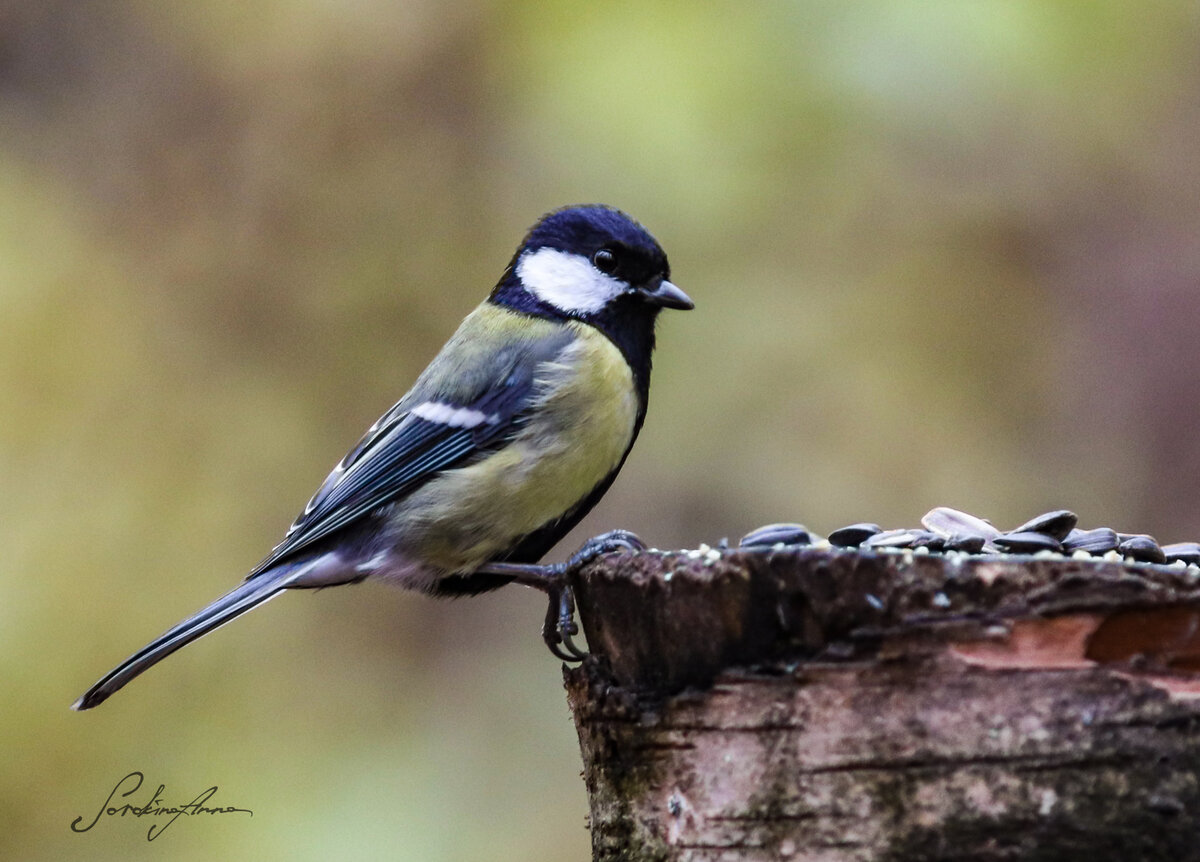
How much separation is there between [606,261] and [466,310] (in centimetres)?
102

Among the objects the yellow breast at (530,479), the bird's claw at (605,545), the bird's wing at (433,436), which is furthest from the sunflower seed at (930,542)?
the bird's wing at (433,436)

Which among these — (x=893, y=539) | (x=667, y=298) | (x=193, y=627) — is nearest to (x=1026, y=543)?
(x=893, y=539)

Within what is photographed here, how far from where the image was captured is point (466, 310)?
3.93 m

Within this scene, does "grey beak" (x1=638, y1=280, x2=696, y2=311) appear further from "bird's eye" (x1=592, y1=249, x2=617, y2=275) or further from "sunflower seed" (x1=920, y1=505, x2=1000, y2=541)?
"sunflower seed" (x1=920, y1=505, x2=1000, y2=541)

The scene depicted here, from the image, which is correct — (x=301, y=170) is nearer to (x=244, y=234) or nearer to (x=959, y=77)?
(x=244, y=234)

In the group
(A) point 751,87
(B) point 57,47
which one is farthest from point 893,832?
(B) point 57,47

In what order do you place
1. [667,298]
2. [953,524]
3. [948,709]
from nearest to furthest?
[948,709], [953,524], [667,298]

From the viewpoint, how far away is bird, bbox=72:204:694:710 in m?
2.67

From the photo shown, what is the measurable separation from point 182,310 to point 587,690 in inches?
99.4

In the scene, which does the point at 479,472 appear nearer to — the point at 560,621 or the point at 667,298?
the point at 560,621

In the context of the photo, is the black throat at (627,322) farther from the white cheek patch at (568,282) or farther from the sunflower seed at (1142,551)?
the sunflower seed at (1142,551)

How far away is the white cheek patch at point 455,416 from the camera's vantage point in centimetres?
275

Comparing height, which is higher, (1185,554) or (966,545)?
(966,545)
